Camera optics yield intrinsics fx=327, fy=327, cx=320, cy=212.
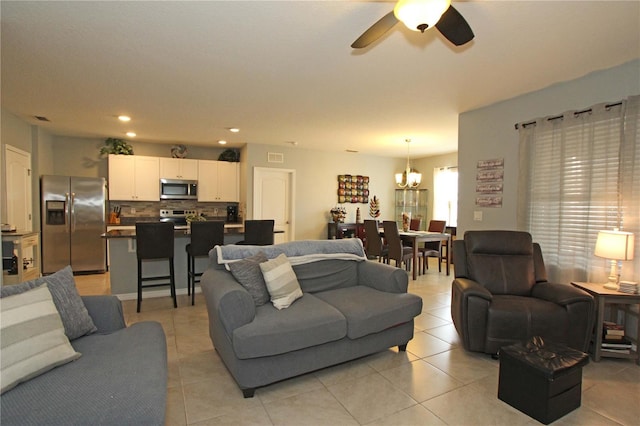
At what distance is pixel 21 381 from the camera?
4.45 feet

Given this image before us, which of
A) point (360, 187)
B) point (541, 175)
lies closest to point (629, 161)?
point (541, 175)

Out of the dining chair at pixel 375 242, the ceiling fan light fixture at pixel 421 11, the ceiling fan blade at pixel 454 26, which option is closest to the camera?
the ceiling fan light fixture at pixel 421 11

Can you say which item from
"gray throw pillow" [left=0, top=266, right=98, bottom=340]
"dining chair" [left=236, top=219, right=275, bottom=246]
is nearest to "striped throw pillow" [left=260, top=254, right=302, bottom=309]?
"gray throw pillow" [left=0, top=266, right=98, bottom=340]

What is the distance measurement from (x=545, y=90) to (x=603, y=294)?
6.84 ft

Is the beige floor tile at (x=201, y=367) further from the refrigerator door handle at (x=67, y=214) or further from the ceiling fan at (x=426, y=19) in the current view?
the refrigerator door handle at (x=67, y=214)

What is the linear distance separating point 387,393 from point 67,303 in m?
2.00

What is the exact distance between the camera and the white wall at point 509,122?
2906mm

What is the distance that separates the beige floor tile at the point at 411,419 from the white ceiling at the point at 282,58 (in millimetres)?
2457

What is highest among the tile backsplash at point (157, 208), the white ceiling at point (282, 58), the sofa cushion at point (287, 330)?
the white ceiling at point (282, 58)

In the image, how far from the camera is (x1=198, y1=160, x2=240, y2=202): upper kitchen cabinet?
6701 mm

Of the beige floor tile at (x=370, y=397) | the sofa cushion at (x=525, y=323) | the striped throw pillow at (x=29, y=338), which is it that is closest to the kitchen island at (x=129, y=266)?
the striped throw pillow at (x=29, y=338)

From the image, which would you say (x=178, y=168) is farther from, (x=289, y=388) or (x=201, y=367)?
(x=289, y=388)

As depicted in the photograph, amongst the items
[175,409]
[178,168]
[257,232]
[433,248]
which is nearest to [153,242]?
[257,232]

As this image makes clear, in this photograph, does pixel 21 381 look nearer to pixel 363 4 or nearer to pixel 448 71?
pixel 363 4
